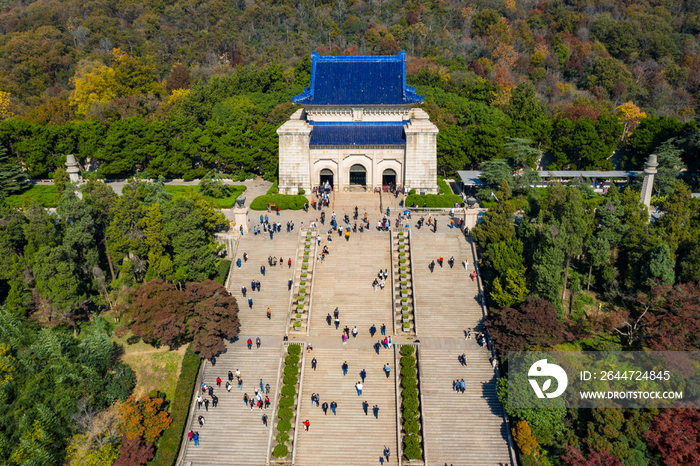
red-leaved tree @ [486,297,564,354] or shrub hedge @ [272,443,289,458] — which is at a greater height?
red-leaved tree @ [486,297,564,354]

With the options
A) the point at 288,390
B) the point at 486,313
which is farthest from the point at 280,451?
the point at 486,313

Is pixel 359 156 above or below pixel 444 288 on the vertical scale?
above

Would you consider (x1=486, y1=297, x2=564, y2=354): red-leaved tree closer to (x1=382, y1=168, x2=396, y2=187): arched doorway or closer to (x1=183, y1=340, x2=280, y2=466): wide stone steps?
(x1=183, y1=340, x2=280, y2=466): wide stone steps

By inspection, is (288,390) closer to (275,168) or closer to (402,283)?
(402,283)

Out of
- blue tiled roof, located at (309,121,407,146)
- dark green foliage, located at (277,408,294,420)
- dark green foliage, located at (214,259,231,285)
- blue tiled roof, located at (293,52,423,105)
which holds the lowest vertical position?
dark green foliage, located at (277,408,294,420)

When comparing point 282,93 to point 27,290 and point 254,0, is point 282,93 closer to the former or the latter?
point 27,290

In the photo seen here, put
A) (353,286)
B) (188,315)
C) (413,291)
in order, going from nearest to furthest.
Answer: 1. (188,315)
2. (413,291)
3. (353,286)

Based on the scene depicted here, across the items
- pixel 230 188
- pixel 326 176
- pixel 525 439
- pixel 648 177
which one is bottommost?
pixel 525 439

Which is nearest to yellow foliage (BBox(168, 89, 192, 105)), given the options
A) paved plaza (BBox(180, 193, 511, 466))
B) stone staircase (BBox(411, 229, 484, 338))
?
paved plaza (BBox(180, 193, 511, 466))
